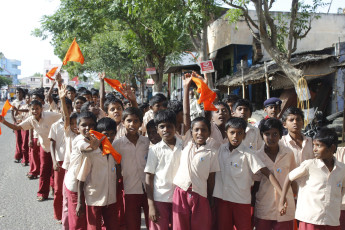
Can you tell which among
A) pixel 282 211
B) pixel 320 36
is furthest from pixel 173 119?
pixel 320 36

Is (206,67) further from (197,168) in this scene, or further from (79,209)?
(79,209)

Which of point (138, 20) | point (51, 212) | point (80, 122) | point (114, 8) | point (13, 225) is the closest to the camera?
point (80, 122)

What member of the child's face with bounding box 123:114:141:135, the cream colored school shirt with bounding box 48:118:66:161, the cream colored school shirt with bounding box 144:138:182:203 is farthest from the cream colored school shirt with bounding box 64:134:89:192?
the cream colored school shirt with bounding box 48:118:66:161

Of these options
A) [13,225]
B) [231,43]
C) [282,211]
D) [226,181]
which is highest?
[231,43]

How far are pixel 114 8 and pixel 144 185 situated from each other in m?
9.42

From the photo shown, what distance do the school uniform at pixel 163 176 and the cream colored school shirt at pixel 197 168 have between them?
8 centimetres

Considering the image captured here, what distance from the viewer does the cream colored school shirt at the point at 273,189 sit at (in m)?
3.18

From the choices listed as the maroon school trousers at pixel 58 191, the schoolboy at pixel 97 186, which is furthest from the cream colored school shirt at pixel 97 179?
the maroon school trousers at pixel 58 191

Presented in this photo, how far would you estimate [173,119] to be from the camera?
3352mm

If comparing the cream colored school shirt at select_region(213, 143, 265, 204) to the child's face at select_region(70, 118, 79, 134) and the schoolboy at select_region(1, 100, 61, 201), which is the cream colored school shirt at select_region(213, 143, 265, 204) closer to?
the child's face at select_region(70, 118, 79, 134)

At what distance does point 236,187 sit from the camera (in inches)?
122

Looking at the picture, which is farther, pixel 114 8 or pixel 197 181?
pixel 114 8

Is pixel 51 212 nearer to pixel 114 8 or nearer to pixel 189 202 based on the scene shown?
pixel 189 202

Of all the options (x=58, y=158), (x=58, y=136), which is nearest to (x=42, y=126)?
(x=58, y=136)
